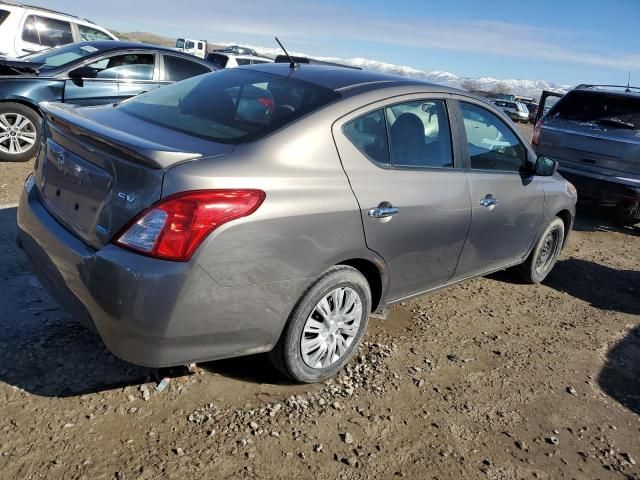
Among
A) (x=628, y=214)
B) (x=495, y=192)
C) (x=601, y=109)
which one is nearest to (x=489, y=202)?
(x=495, y=192)

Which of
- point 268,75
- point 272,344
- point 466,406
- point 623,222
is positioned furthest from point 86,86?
point 623,222

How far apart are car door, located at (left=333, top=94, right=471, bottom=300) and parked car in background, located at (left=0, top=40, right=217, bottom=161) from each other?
4790 millimetres

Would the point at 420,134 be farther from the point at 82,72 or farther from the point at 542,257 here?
the point at 82,72

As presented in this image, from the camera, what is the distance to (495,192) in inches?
154

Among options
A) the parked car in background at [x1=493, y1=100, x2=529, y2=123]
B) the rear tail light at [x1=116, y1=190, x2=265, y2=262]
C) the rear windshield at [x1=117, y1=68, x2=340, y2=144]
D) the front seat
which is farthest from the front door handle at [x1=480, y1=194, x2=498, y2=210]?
the parked car in background at [x1=493, y1=100, x2=529, y2=123]

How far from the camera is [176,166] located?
2.32 m

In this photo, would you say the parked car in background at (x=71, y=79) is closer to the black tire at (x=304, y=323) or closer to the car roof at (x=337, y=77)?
the car roof at (x=337, y=77)

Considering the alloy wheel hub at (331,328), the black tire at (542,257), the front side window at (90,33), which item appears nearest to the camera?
the alloy wheel hub at (331,328)

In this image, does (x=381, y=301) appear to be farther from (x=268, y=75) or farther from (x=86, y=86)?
(x=86, y=86)

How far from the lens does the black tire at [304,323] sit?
2770mm

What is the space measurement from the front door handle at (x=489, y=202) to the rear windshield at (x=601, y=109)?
436 cm

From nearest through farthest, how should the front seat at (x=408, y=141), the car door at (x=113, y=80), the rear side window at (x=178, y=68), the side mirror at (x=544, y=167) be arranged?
the front seat at (x=408, y=141) < the side mirror at (x=544, y=167) < the car door at (x=113, y=80) < the rear side window at (x=178, y=68)

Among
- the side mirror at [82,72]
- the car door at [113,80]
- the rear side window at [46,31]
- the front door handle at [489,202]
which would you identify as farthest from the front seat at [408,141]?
the rear side window at [46,31]

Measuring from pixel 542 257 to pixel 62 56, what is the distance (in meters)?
6.41
